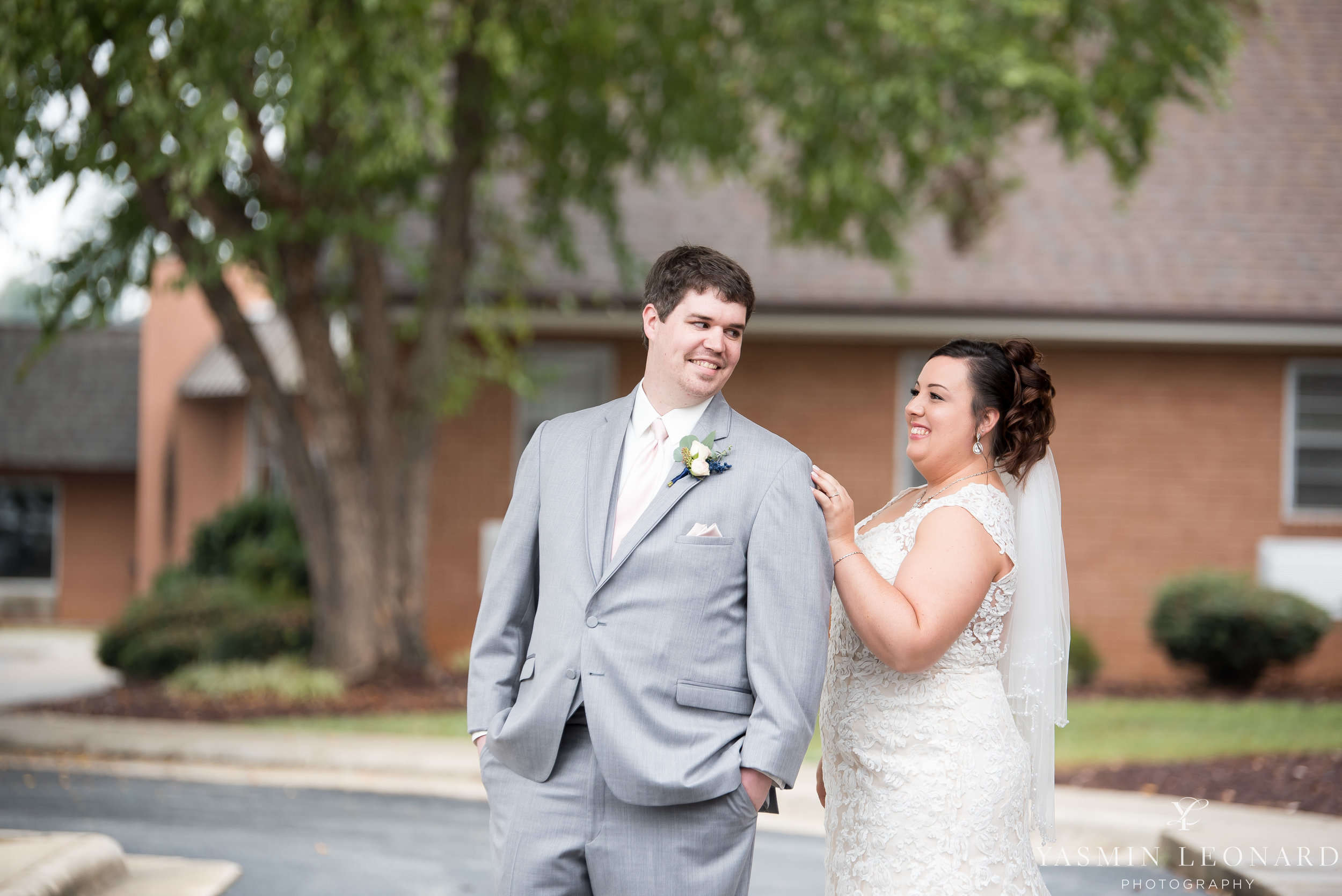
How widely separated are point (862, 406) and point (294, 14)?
8622 mm

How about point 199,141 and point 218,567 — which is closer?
point 199,141

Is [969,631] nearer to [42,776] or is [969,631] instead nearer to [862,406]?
[42,776]

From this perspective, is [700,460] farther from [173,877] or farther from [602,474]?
[173,877]

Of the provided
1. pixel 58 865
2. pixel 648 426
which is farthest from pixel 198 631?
pixel 648 426

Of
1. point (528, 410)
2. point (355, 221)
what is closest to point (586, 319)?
point (528, 410)

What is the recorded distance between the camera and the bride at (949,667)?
3.41m

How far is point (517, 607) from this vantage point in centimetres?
327

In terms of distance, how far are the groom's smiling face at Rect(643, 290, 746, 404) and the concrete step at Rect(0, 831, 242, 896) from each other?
348 cm

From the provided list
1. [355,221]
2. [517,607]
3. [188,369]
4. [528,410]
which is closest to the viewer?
[517,607]

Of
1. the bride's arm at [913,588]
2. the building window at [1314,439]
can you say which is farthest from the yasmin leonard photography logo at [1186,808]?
the building window at [1314,439]

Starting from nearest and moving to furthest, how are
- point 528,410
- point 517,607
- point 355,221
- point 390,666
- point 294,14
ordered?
point 517,607 < point 294,14 < point 355,221 < point 390,666 < point 528,410

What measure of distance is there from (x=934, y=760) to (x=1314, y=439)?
43.7 ft

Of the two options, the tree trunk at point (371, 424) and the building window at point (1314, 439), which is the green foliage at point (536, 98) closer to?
the tree trunk at point (371, 424)

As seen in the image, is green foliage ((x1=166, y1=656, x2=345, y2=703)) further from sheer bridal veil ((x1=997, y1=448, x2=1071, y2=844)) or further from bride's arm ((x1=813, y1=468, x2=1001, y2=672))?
bride's arm ((x1=813, y1=468, x2=1001, y2=672))
